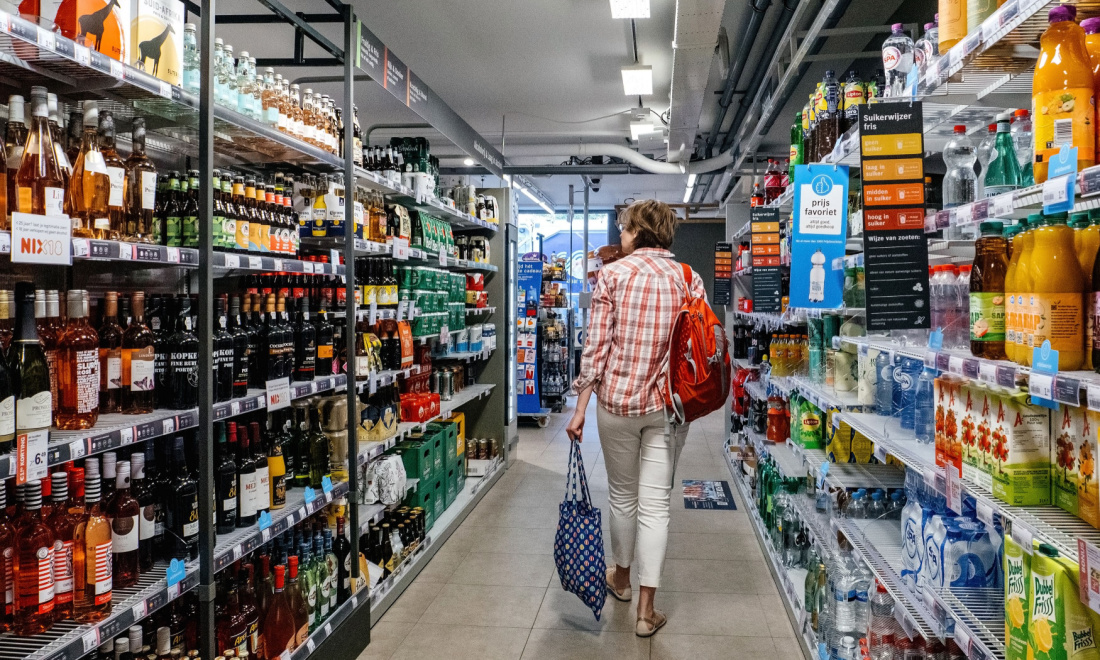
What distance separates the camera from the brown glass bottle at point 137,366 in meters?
2.31

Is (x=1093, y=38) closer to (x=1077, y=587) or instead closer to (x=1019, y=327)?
(x=1019, y=327)

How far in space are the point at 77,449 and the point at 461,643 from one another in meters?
2.11

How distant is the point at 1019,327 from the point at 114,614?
234 cm

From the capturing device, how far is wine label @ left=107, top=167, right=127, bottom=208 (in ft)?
7.15

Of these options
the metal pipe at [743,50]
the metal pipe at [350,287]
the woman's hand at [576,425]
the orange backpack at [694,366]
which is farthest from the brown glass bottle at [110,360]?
the metal pipe at [743,50]

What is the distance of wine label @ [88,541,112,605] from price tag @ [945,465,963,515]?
2253mm

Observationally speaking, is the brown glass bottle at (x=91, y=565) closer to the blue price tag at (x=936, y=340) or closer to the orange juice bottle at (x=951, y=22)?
the blue price tag at (x=936, y=340)

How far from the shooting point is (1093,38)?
5.27ft

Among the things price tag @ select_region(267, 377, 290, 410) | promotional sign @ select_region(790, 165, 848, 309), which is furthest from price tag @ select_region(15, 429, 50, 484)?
promotional sign @ select_region(790, 165, 848, 309)

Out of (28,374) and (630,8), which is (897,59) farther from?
(630,8)

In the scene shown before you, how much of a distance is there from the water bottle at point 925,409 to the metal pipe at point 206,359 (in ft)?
7.73

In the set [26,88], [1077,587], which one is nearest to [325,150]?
[26,88]

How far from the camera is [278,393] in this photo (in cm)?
294

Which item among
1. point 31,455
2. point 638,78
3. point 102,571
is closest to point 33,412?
point 31,455
